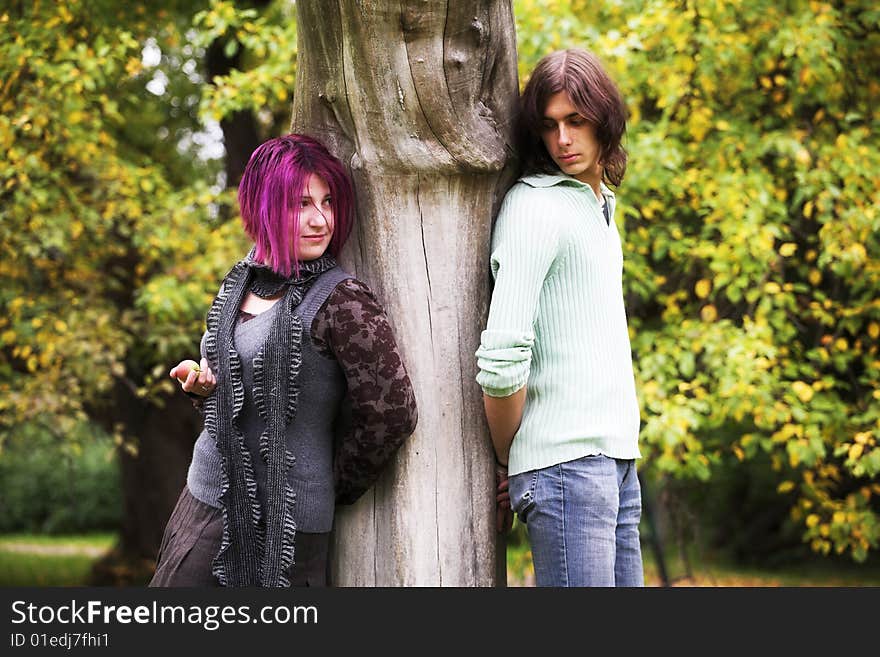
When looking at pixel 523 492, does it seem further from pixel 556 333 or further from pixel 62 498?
pixel 62 498

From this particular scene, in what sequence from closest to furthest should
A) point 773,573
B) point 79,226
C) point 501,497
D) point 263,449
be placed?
point 263,449 → point 501,497 → point 79,226 → point 773,573

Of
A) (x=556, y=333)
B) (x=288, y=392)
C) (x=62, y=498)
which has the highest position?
(x=62, y=498)

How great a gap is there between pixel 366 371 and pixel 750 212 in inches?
126

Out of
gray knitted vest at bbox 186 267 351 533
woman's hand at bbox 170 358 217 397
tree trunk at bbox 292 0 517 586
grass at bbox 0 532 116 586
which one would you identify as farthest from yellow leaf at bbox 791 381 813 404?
grass at bbox 0 532 116 586

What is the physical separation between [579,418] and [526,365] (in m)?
0.21

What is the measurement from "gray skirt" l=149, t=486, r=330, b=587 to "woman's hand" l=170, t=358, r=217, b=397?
0.31 meters

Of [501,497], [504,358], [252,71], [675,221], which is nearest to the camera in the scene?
[504,358]

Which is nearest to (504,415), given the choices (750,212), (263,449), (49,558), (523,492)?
(523,492)

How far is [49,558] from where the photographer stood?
1328 centimetres

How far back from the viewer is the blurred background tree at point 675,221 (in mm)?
5223

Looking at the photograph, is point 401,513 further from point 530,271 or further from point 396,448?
A: point 530,271

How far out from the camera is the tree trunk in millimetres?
2641

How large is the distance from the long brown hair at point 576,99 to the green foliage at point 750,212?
2489 mm

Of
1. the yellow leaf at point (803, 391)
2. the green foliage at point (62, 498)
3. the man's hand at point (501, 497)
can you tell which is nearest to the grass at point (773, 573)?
the yellow leaf at point (803, 391)
